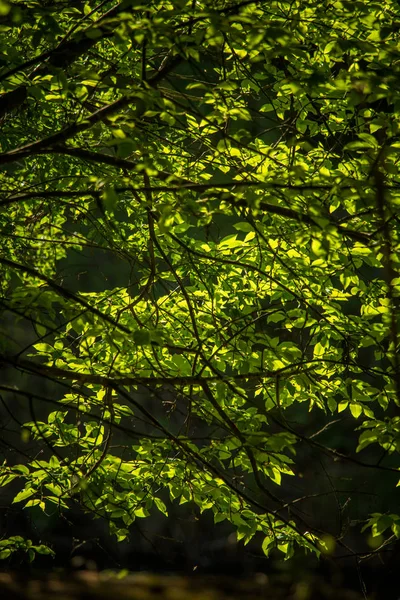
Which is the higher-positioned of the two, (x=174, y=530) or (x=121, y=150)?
(x=121, y=150)

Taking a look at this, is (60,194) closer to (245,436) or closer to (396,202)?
(245,436)

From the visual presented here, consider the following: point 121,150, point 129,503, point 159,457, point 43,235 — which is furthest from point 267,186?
point 43,235

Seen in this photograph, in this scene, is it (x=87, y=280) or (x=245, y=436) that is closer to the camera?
(x=245, y=436)

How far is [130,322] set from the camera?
4.17 metres

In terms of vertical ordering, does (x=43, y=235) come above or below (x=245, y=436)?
above

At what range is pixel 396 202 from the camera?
12.0 feet

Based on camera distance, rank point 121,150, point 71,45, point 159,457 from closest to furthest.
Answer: point 121,150
point 71,45
point 159,457

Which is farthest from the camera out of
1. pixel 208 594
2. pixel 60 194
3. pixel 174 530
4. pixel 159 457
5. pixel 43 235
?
pixel 174 530

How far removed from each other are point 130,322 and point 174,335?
0.40m

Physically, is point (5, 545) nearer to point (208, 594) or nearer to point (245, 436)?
point (245, 436)

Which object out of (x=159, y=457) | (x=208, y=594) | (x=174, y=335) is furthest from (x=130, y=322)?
(x=208, y=594)

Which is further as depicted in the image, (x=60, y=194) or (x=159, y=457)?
(x=159, y=457)

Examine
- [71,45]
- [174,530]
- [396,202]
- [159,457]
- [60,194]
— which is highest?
[71,45]

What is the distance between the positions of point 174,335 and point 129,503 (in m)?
1.12
